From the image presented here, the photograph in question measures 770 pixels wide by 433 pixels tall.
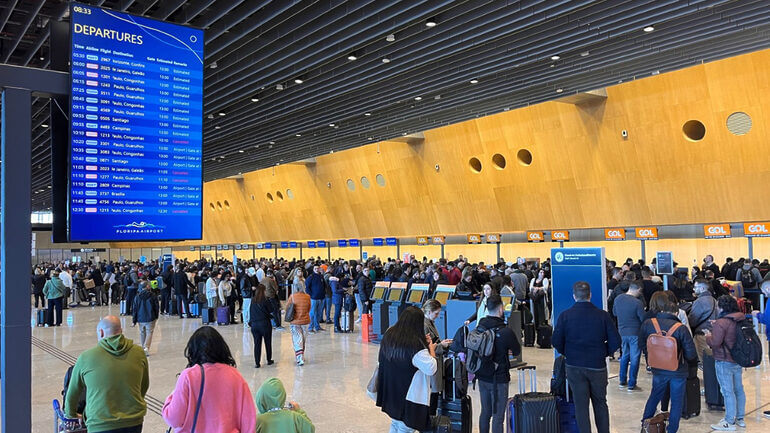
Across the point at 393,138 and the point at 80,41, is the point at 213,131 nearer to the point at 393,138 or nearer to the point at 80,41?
the point at 393,138

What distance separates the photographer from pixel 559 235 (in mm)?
21625

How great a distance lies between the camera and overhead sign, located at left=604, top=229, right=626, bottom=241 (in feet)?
65.4

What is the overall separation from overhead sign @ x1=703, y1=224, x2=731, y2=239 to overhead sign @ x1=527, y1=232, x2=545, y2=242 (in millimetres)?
5521

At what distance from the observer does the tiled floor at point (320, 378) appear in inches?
258

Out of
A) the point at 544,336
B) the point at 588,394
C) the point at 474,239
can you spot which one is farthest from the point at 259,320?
the point at 474,239

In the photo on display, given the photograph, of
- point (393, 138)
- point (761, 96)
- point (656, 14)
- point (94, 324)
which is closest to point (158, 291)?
point (94, 324)

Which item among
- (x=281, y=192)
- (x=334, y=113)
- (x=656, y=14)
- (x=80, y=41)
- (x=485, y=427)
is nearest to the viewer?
(x=80, y=41)

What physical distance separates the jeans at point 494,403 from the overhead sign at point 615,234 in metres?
16.0

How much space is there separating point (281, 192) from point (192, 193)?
31819mm

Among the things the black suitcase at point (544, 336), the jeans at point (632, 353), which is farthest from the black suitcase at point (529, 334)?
the jeans at point (632, 353)

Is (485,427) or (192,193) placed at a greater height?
(192,193)

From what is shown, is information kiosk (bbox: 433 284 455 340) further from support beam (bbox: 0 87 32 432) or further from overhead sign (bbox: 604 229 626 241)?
Result: overhead sign (bbox: 604 229 626 241)

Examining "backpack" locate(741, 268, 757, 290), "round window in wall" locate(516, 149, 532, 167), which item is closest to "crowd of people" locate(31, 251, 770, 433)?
"backpack" locate(741, 268, 757, 290)

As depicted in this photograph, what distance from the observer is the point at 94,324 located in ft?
55.5
